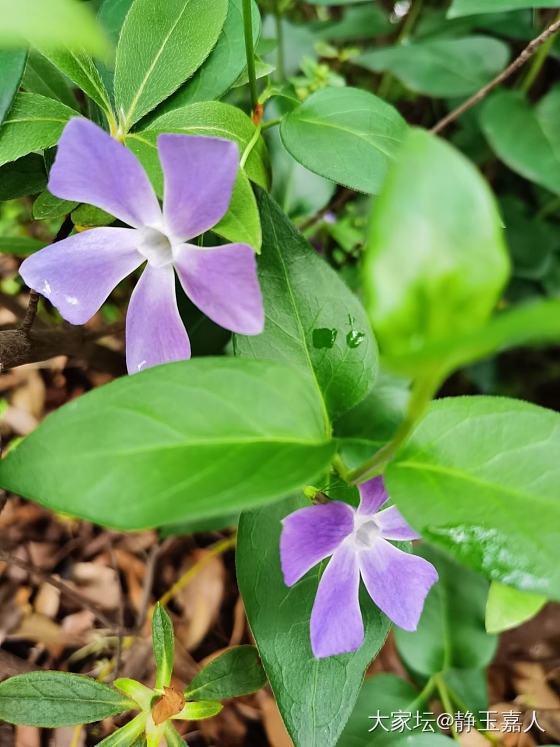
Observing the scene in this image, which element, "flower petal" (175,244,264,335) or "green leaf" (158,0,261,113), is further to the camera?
"green leaf" (158,0,261,113)

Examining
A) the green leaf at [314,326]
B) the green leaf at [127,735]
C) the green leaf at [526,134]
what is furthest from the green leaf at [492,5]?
the green leaf at [127,735]

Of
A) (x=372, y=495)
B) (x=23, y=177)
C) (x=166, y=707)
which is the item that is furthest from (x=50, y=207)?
(x=166, y=707)

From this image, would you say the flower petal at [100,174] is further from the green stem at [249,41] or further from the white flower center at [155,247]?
the green stem at [249,41]

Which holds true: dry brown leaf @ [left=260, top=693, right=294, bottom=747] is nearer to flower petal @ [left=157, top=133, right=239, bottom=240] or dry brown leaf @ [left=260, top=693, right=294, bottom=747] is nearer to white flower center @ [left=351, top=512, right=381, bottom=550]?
white flower center @ [left=351, top=512, right=381, bottom=550]

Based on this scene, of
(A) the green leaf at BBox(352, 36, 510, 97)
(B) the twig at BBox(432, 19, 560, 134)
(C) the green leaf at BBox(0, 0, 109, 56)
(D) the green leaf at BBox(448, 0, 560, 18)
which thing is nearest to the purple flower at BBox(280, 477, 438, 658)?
(C) the green leaf at BBox(0, 0, 109, 56)

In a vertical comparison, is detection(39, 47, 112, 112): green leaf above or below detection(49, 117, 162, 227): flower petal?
above

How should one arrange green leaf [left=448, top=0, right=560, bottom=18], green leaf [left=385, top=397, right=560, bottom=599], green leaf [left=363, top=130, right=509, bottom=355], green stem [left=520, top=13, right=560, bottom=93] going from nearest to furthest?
green leaf [left=363, top=130, right=509, bottom=355], green leaf [left=385, top=397, right=560, bottom=599], green leaf [left=448, top=0, right=560, bottom=18], green stem [left=520, top=13, right=560, bottom=93]

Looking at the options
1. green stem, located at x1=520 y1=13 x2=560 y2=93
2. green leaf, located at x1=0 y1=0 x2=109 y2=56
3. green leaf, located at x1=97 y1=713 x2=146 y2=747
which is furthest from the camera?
green stem, located at x1=520 y1=13 x2=560 y2=93
